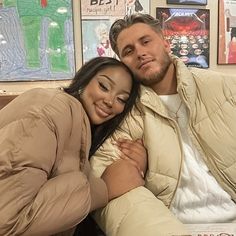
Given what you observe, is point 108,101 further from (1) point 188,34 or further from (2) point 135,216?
(1) point 188,34

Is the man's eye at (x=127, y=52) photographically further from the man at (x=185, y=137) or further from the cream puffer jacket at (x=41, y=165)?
the cream puffer jacket at (x=41, y=165)

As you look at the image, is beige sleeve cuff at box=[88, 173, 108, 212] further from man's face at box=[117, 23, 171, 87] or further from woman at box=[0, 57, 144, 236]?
man's face at box=[117, 23, 171, 87]

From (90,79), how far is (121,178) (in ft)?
1.42

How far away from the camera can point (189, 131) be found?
1540mm

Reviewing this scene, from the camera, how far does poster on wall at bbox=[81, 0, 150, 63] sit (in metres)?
2.35

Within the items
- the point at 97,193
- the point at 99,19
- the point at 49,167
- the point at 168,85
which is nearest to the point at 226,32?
the point at 99,19

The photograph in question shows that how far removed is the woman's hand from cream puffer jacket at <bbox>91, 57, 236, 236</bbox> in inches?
1.0

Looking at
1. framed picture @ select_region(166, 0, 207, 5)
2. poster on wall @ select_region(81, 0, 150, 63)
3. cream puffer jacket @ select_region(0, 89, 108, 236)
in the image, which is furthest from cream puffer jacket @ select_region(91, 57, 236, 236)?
framed picture @ select_region(166, 0, 207, 5)

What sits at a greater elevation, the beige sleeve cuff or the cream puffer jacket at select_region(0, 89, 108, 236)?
the cream puffer jacket at select_region(0, 89, 108, 236)

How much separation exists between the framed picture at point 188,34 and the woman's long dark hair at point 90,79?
A: 1080mm

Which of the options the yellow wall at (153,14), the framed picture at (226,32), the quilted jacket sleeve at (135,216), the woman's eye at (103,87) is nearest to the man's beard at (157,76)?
the woman's eye at (103,87)

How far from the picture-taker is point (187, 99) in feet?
5.05

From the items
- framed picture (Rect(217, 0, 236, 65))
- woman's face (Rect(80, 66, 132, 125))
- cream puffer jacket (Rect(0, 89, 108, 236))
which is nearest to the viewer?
cream puffer jacket (Rect(0, 89, 108, 236))

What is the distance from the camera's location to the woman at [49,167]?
903mm
